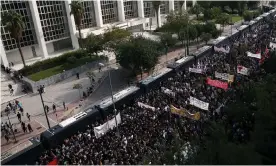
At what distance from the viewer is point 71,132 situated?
80.4 feet

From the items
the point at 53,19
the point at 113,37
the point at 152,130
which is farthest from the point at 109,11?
the point at 152,130

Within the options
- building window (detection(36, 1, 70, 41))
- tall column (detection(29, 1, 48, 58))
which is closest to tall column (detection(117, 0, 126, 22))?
building window (detection(36, 1, 70, 41))

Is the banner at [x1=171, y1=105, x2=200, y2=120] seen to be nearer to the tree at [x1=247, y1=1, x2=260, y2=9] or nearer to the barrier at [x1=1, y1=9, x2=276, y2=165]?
the barrier at [x1=1, y1=9, x2=276, y2=165]

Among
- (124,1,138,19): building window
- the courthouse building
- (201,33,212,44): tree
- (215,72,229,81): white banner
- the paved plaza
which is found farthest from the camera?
(124,1,138,19): building window

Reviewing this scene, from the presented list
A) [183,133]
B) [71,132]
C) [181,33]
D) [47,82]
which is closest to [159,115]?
[183,133]

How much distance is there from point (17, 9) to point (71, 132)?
35384 mm

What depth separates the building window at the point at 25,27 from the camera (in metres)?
50.2

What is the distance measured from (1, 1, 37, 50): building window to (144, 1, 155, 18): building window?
33.6m

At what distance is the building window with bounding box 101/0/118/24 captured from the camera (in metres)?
66.9

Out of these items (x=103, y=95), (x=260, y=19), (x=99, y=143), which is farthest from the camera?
(x=260, y=19)

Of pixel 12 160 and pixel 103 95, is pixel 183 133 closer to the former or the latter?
pixel 12 160

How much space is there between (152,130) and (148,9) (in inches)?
2424

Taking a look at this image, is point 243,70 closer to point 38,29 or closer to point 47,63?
point 47,63

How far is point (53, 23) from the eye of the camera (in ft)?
187
